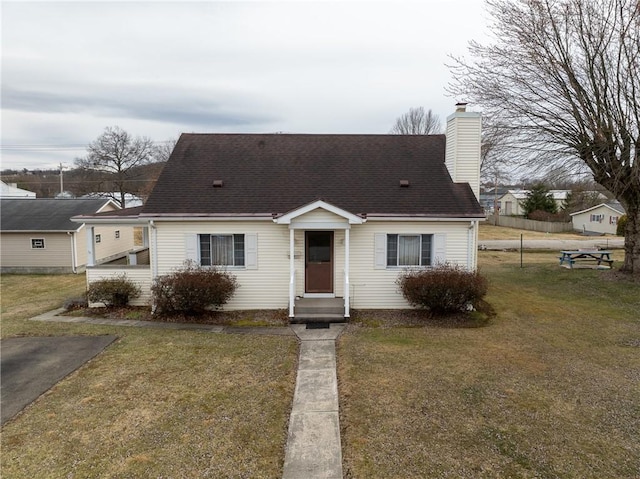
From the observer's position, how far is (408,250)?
12.0 metres

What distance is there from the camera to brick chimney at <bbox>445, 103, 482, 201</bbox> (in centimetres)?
1261

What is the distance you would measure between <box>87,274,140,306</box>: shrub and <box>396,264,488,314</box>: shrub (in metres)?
8.34

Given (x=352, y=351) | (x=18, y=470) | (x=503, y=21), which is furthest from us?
(x=503, y=21)

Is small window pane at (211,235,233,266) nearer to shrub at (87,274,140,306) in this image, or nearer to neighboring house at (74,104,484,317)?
neighboring house at (74,104,484,317)

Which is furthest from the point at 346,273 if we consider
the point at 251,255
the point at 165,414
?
the point at 165,414

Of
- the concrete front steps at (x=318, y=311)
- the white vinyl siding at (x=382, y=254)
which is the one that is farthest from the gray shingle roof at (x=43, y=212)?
the white vinyl siding at (x=382, y=254)

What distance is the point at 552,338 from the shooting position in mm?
9609

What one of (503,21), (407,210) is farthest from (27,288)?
(503,21)

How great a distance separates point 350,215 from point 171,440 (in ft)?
23.6

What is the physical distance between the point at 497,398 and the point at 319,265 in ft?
21.8

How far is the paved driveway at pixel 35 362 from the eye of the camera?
22.0 ft

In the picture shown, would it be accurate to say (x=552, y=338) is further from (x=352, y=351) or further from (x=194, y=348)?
(x=194, y=348)

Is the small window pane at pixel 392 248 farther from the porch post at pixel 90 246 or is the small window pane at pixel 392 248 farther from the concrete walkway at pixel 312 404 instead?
the porch post at pixel 90 246

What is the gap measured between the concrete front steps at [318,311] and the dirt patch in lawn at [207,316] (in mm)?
409
